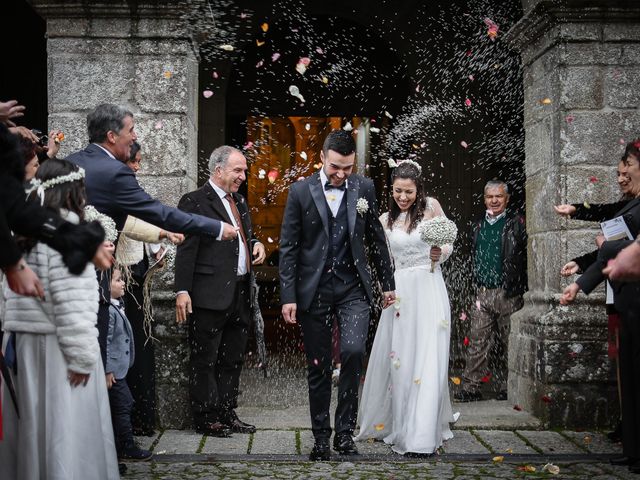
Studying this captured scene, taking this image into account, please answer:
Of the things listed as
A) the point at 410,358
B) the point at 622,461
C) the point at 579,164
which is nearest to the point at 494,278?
the point at 579,164

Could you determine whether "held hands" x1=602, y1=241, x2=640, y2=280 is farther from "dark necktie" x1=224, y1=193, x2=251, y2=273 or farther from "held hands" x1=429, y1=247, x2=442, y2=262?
"dark necktie" x1=224, y1=193, x2=251, y2=273

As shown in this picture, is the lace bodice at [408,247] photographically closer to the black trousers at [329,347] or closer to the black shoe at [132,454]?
the black trousers at [329,347]

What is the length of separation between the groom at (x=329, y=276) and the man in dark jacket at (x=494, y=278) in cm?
260

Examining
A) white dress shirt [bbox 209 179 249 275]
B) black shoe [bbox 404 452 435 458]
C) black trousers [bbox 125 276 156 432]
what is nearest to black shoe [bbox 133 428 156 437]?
black trousers [bbox 125 276 156 432]

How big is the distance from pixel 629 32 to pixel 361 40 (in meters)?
5.19

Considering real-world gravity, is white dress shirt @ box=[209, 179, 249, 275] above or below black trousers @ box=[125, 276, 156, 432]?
above

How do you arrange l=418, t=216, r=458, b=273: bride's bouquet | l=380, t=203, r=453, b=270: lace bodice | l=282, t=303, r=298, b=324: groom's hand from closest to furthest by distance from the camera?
1. l=282, t=303, r=298, b=324: groom's hand
2. l=418, t=216, r=458, b=273: bride's bouquet
3. l=380, t=203, r=453, b=270: lace bodice

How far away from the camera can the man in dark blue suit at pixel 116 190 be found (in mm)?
4949

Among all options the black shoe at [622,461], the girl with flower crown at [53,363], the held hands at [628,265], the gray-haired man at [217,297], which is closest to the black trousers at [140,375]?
the gray-haired man at [217,297]

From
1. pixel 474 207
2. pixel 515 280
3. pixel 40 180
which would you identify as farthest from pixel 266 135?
pixel 40 180

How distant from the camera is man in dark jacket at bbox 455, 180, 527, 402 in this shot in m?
8.17

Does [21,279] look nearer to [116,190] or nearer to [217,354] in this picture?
[116,190]

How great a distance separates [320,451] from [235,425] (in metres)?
1.05

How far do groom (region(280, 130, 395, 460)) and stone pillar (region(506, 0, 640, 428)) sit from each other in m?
1.69
